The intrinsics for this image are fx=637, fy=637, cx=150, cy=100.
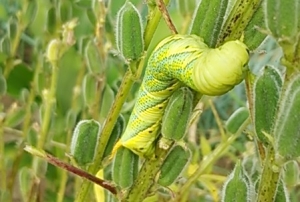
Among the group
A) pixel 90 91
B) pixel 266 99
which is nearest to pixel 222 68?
pixel 266 99

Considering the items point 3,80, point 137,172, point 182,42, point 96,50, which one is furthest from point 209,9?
point 3,80

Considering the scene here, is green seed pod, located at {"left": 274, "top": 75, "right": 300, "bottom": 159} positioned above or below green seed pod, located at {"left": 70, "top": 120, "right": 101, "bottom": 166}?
above

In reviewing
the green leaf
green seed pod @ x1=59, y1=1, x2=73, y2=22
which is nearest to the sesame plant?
green seed pod @ x1=59, y1=1, x2=73, y2=22

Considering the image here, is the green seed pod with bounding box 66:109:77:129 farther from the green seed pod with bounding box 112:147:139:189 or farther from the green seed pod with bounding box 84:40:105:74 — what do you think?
the green seed pod with bounding box 112:147:139:189

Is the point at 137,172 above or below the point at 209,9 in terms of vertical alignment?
below

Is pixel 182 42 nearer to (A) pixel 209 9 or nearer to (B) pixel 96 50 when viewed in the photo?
(A) pixel 209 9
